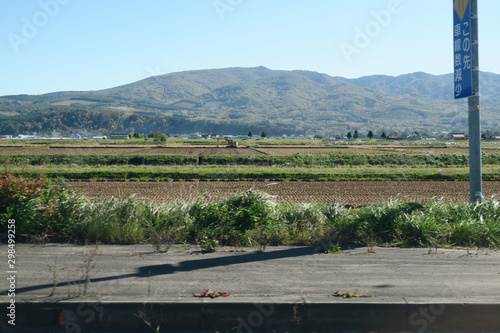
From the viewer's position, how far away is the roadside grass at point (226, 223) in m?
8.59

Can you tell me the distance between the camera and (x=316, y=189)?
87.6 ft

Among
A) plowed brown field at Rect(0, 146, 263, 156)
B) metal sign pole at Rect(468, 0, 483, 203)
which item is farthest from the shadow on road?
plowed brown field at Rect(0, 146, 263, 156)

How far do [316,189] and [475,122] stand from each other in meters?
16.5

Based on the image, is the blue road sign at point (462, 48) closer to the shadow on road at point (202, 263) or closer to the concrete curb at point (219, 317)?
the shadow on road at point (202, 263)

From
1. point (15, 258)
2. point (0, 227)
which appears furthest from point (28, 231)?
point (15, 258)

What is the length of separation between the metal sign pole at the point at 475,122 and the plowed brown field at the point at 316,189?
32.6 ft

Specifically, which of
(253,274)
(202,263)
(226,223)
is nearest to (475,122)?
(226,223)

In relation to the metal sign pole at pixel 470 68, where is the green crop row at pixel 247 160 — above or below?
below

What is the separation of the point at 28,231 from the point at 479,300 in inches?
295

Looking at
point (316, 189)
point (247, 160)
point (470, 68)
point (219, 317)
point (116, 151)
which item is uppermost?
point (470, 68)

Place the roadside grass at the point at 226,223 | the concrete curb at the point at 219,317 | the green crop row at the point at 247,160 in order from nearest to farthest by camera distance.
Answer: the concrete curb at the point at 219,317 < the roadside grass at the point at 226,223 < the green crop row at the point at 247,160

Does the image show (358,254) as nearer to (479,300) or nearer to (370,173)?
(479,300)

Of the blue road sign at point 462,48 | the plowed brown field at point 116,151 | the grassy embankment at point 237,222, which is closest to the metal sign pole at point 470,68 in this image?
the blue road sign at point 462,48

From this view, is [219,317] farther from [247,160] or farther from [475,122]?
[247,160]
